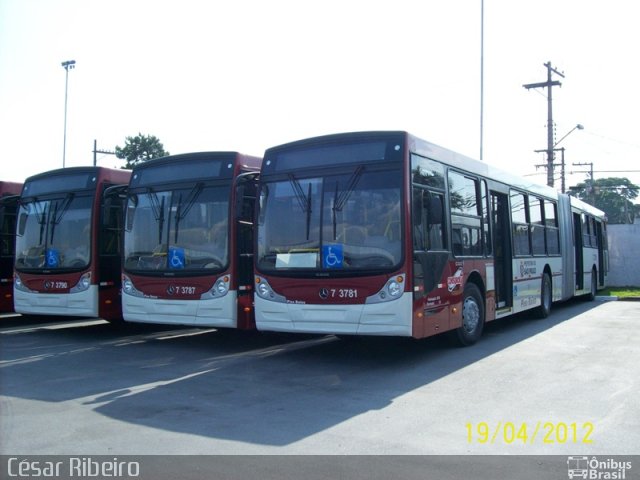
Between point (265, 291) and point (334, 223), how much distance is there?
151 cm

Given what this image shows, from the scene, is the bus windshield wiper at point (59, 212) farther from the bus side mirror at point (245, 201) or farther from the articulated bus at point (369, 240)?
the articulated bus at point (369, 240)

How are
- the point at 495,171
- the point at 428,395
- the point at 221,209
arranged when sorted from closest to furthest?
the point at 428,395 < the point at 221,209 < the point at 495,171

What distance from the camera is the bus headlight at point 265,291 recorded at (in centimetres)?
953

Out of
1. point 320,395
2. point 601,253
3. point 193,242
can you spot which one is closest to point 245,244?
point 193,242

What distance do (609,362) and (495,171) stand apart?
4.36m

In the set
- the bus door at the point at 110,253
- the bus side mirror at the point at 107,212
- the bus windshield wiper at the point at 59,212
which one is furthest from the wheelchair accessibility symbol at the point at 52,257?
the bus side mirror at the point at 107,212

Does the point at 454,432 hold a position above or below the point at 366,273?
below

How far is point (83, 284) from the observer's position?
40.7 feet

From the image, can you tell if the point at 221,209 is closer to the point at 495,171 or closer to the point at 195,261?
the point at 195,261

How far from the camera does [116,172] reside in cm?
1328

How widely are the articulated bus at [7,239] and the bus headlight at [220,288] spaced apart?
631 centimetres

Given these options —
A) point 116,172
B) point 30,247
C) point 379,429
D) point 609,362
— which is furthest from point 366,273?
point 30,247

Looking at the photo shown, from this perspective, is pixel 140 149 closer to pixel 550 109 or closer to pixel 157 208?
pixel 550 109

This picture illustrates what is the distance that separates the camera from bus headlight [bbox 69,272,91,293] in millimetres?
12375
